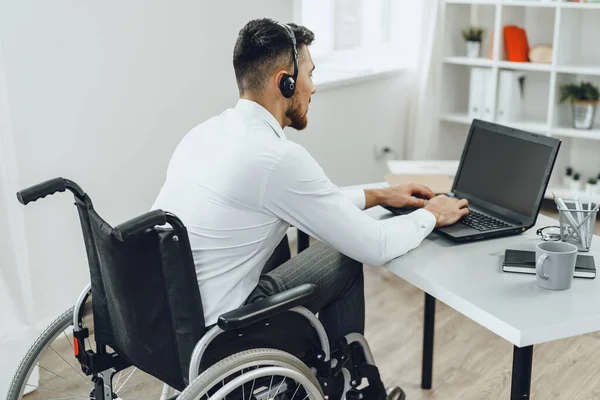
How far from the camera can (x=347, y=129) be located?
3979 mm

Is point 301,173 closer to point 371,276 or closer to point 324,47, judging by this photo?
point 371,276

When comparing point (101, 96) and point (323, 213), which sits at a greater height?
point (101, 96)

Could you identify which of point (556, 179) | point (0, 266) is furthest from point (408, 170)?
point (556, 179)

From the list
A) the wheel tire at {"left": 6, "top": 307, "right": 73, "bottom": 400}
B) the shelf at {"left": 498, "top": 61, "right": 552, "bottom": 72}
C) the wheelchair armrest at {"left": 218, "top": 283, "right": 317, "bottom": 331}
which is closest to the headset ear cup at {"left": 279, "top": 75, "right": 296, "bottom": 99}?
the wheelchair armrest at {"left": 218, "top": 283, "right": 317, "bottom": 331}

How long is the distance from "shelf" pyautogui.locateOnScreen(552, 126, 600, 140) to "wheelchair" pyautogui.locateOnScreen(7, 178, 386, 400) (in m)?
2.42

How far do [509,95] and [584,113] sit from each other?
15.2 inches

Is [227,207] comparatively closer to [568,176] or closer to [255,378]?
[255,378]

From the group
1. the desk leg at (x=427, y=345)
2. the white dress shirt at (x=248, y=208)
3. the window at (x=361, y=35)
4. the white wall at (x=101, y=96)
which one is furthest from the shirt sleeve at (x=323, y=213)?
the window at (x=361, y=35)

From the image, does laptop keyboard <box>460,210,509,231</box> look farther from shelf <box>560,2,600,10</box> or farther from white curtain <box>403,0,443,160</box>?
white curtain <box>403,0,443,160</box>

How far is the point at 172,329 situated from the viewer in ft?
5.24

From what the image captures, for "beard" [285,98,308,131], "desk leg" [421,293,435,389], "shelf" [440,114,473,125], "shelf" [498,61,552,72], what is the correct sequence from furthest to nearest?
"shelf" [440,114,473,125]
"shelf" [498,61,552,72]
"desk leg" [421,293,435,389]
"beard" [285,98,308,131]

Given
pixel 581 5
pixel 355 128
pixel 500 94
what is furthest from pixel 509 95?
pixel 355 128

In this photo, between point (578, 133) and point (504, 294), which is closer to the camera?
point (504, 294)

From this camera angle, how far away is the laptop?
1943 mm
